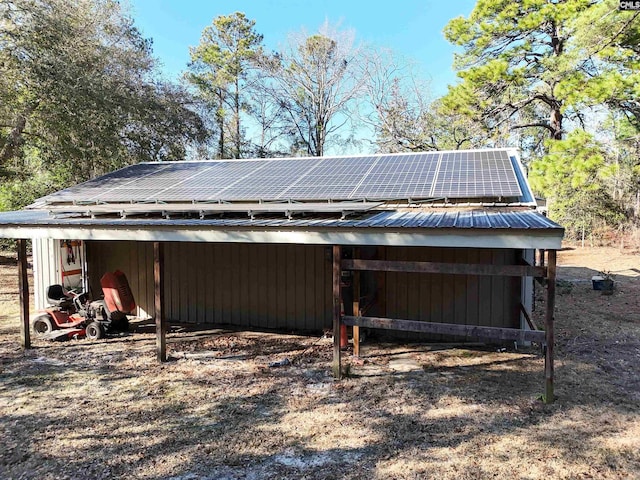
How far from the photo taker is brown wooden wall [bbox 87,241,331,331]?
25.0 feet

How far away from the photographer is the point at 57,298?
290 inches

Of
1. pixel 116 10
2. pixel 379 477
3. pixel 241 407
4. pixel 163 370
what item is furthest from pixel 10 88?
pixel 379 477

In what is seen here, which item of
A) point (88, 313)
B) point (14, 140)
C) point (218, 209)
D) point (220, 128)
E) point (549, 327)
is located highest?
point (220, 128)

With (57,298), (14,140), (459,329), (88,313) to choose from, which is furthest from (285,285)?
(14,140)

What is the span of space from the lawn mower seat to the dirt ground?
2.41 ft

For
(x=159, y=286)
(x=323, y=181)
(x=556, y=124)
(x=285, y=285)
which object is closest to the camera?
(x=159, y=286)

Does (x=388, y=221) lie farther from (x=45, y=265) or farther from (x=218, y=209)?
(x=45, y=265)

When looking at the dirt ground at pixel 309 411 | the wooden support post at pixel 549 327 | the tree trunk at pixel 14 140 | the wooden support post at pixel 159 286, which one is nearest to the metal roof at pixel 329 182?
the wooden support post at pixel 159 286

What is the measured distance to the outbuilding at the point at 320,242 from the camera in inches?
190

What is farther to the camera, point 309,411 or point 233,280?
point 233,280

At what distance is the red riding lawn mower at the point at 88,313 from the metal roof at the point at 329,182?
1.49 m

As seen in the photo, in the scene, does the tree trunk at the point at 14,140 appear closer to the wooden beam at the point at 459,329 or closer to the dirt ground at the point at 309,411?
the dirt ground at the point at 309,411

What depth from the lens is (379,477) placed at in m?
3.26

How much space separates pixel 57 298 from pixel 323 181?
4.97 m
